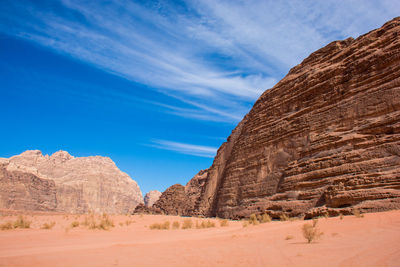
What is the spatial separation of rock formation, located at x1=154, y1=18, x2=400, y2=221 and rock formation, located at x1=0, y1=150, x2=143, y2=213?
9925 cm

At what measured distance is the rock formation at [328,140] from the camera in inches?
533

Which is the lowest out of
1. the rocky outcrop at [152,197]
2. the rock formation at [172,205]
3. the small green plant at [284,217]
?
the small green plant at [284,217]

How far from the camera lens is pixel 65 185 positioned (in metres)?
128

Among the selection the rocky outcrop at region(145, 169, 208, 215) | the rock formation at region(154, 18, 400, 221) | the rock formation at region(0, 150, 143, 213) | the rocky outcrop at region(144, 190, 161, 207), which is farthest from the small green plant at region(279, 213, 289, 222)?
the rocky outcrop at region(144, 190, 161, 207)

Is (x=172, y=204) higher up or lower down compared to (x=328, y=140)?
lower down

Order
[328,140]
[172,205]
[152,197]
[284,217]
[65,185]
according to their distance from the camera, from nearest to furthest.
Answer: [284,217] → [328,140] → [172,205] → [65,185] → [152,197]

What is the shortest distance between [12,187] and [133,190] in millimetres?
65753

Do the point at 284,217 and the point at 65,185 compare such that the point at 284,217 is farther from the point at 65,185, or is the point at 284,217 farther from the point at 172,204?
the point at 65,185

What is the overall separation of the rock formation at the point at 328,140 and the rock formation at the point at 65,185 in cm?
9925

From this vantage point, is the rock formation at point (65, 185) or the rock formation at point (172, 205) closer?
the rock formation at point (172, 205)

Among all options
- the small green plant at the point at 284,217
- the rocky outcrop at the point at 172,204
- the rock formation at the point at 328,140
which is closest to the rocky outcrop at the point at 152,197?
the rocky outcrop at the point at 172,204

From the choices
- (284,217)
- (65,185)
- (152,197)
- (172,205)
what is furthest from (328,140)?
(152,197)

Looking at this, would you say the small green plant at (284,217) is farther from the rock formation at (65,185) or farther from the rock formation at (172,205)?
the rock formation at (65,185)

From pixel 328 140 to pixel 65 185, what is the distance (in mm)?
131972
